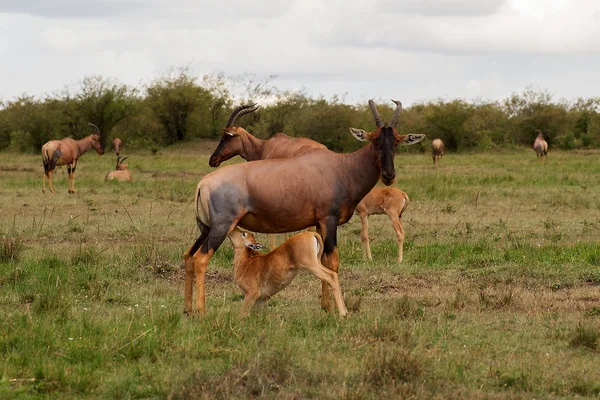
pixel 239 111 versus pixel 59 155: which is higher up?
pixel 239 111

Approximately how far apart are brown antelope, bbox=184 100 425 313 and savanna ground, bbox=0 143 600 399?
0.62m

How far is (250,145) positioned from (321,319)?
472 cm

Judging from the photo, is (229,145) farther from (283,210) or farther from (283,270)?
(283,270)

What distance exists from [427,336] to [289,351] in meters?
1.31

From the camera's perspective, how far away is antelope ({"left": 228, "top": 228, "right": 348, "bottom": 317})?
7531mm

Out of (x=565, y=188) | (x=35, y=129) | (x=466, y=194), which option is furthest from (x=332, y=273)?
(x=35, y=129)

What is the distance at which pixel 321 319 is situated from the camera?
7.38 meters

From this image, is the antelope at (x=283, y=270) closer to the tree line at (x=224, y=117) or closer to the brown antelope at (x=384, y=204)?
the brown antelope at (x=384, y=204)

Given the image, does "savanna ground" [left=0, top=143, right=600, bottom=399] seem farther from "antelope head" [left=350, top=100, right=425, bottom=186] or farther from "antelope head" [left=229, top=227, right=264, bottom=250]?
"antelope head" [left=350, top=100, right=425, bottom=186]

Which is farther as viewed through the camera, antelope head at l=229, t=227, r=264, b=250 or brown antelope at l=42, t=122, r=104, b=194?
brown antelope at l=42, t=122, r=104, b=194

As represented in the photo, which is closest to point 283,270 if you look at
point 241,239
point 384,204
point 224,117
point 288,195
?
point 241,239

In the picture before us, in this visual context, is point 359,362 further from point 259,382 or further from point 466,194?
point 466,194

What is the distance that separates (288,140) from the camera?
11.3 metres

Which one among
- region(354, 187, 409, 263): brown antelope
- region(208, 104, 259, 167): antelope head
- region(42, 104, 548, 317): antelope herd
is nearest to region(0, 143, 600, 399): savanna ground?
region(42, 104, 548, 317): antelope herd
